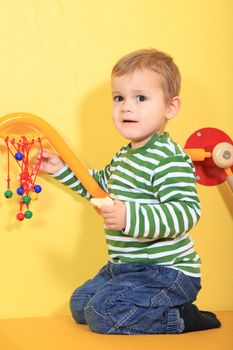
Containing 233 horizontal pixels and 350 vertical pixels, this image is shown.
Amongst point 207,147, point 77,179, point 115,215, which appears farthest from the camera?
point 207,147

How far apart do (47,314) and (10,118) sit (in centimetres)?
37

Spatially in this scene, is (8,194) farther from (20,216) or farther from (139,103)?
(139,103)

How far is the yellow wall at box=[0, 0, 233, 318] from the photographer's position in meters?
1.16

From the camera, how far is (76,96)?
1.21 meters

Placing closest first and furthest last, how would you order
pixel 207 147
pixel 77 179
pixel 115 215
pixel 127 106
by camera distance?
pixel 115 215 < pixel 127 106 < pixel 77 179 < pixel 207 147

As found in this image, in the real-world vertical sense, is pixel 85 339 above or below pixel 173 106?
below

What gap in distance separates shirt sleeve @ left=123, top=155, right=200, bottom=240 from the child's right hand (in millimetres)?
199

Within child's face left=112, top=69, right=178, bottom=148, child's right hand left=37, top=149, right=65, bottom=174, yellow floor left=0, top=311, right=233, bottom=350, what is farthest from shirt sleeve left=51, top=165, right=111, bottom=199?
yellow floor left=0, top=311, right=233, bottom=350

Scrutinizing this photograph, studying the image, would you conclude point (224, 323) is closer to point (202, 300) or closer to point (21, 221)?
point (202, 300)

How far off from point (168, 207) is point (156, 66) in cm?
24

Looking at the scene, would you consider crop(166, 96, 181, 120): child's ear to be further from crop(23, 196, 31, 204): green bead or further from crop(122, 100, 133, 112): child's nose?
A: crop(23, 196, 31, 204): green bead

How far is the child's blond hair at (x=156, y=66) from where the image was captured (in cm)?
106

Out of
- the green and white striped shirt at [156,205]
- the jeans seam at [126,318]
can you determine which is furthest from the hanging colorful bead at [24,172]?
the jeans seam at [126,318]

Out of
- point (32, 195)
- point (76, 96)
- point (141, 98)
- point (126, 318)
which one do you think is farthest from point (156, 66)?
point (126, 318)
